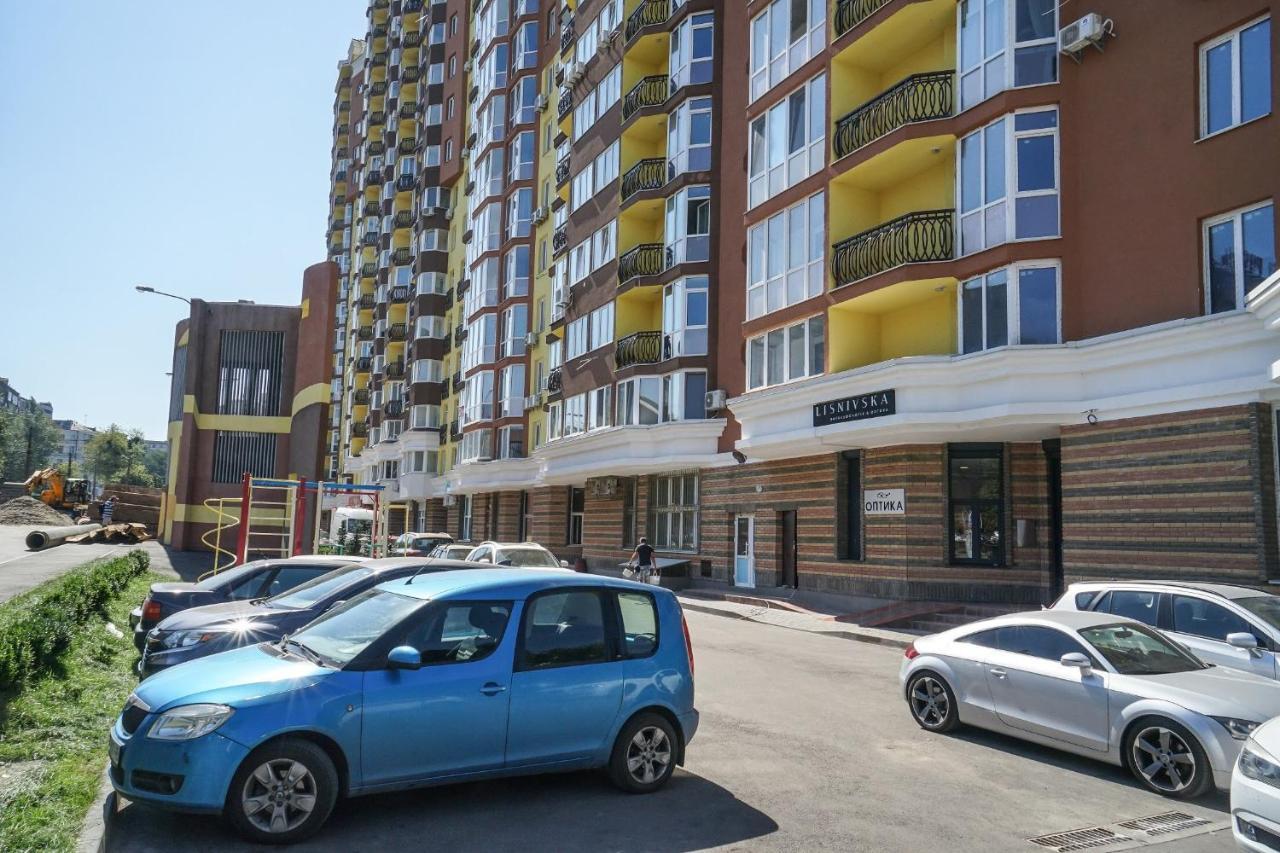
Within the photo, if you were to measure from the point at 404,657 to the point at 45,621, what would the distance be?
6.96 m

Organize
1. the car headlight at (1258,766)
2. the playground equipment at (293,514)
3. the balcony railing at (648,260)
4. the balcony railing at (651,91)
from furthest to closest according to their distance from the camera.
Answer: the balcony railing at (651,91) → the balcony railing at (648,260) → the playground equipment at (293,514) → the car headlight at (1258,766)

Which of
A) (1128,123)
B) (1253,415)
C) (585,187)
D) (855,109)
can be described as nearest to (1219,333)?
(1253,415)

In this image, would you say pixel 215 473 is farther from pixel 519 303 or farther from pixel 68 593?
pixel 68 593

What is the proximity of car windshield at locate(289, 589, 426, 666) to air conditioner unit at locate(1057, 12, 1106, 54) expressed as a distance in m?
16.9

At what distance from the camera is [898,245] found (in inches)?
835

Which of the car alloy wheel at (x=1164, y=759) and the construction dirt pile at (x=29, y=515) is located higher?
the construction dirt pile at (x=29, y=515)

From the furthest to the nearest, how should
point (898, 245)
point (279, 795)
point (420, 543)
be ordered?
point (420, 543)
point (898, 245)
point (279, 795)

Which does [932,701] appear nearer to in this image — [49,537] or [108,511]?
[49,537]

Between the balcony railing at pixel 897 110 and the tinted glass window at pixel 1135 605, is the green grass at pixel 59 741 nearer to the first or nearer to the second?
the tinted glass window at pixel 1135 605

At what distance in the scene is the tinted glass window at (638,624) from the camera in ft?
24.3

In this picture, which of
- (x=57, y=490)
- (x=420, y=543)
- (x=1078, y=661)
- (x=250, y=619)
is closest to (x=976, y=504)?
(x=1078, y=661)

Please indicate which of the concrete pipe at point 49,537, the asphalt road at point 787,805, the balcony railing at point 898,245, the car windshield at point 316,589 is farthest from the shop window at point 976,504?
the concrete pipe at point 49,537

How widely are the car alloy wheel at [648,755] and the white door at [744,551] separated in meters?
20.1

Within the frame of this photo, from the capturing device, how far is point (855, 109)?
915 inches
